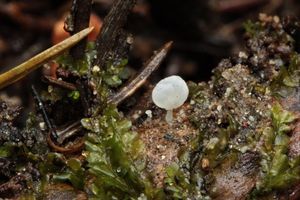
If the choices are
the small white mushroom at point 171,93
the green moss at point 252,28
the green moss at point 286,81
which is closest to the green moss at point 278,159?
the green moss at point 286,81

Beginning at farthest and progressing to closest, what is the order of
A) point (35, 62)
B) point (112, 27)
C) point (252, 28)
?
point (252, 28)
point (112, 27)
point (35, 62)

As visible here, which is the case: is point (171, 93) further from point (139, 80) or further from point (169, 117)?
point (139, 80)

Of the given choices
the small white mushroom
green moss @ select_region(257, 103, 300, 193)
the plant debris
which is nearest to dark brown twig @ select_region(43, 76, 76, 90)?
the plant debris

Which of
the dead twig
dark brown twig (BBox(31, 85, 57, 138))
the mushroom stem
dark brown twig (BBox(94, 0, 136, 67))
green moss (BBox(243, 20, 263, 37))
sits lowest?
the mushroom stem

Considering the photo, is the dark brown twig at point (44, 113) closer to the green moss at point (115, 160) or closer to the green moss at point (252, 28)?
the green moss at point (115, 160)

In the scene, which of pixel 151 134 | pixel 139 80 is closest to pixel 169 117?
pixel 151 134

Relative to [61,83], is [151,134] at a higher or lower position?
lower

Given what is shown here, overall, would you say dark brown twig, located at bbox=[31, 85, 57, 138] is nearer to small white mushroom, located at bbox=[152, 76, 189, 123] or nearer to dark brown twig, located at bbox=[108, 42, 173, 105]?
dark brown twig, located at bbox=[108, 42, 173, 105]

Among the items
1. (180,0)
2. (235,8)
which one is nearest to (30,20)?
(180,0)
